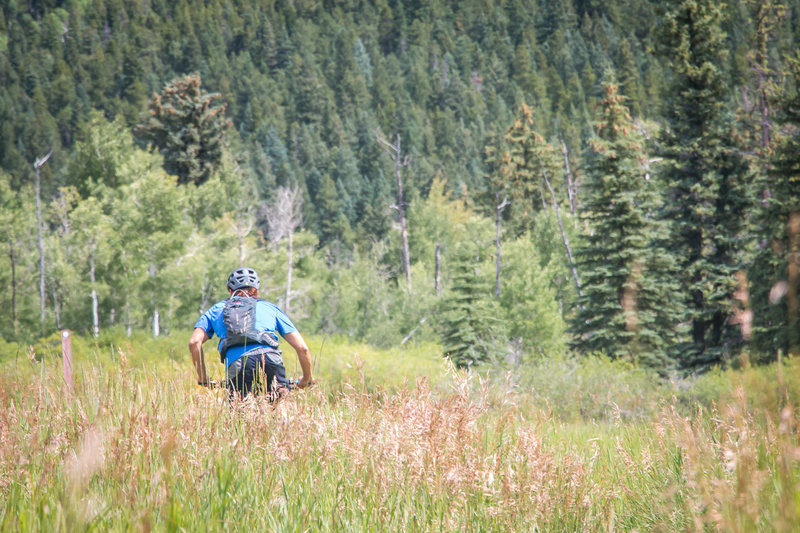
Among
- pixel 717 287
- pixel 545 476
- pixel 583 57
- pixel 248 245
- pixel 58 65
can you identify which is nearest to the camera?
pixel 545 476

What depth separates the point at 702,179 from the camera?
68.3ft

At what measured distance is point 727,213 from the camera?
20.4 m

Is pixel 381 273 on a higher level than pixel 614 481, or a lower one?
lower

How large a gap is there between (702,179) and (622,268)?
3.63 m

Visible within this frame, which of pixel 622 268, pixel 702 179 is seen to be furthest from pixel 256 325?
pixel 702 179

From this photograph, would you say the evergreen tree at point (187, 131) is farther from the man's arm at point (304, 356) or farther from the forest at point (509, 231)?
the man's arm at point (304, 356)

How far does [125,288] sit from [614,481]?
24636mm

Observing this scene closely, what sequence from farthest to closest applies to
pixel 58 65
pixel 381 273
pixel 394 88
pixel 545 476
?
pixel 394 88
pixel 58 65
pixel 381 273
pixel 545 476

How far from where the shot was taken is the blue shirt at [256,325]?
186 inches

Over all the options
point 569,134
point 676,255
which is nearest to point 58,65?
point 569,134

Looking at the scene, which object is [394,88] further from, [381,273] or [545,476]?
[545,476]

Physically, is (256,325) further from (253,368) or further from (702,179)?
(702,179)

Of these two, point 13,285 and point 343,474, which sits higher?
point 343,474

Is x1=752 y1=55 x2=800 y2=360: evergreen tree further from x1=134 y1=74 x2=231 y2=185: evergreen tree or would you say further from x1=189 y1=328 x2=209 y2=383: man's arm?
x1=134 y1=74 x2=231 y2=185: evergreen tree
